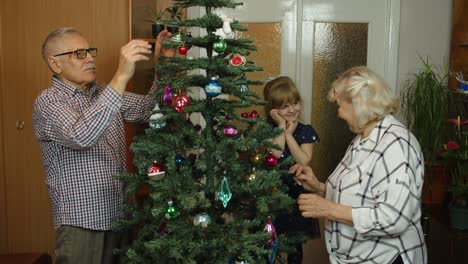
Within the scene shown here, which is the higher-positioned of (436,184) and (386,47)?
(386,47)

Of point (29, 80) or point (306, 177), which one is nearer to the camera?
point (306, 177)

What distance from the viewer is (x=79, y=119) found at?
5.78ft

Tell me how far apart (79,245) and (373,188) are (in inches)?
43.7

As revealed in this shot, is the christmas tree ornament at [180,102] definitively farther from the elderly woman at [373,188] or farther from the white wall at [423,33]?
the white wall at [423,33]

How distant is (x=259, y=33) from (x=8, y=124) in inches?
67.6

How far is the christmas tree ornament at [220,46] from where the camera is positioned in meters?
1.56

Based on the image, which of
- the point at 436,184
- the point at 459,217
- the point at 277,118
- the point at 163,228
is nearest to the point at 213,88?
the point at 163,228

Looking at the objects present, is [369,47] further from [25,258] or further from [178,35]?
[25,258]

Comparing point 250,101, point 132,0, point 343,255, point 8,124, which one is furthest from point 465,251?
point 8,124

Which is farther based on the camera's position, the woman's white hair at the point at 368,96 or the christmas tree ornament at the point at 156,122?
the woman's white hair at the point at 368,96

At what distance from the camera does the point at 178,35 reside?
1.62 meters

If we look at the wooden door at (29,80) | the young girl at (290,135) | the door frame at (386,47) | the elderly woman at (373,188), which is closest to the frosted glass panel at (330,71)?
the door frame at (386,47)

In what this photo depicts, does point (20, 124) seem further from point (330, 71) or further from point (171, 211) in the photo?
point (330, 71)

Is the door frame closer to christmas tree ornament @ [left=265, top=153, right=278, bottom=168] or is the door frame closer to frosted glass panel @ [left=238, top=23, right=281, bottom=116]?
frosted glass panel @ [left=238, top=23, right=281, bottom=116]
